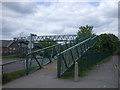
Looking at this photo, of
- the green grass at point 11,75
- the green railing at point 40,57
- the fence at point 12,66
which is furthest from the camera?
the green railing at point 40,57

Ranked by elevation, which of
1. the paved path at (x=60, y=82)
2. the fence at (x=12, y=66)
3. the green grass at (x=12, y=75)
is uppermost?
the fence at (x=12, y=66)

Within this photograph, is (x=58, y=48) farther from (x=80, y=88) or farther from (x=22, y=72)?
(x=80, y=88)

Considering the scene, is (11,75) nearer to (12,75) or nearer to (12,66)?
(12,75)

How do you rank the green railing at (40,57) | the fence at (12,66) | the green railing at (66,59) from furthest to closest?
the green railing at (40,57) → the green railing at (66,59) → the fence at (12,66)

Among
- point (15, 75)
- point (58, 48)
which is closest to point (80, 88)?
point (15, 75)

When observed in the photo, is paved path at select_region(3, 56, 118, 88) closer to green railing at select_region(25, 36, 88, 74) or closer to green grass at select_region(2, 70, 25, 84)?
green grass at select_region(2, 70, 25, 84)

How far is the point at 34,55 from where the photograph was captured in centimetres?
1127

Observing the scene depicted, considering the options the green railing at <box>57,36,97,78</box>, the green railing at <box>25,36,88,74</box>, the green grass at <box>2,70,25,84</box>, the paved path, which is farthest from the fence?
the green railing at <box>57,36,97,78</box>

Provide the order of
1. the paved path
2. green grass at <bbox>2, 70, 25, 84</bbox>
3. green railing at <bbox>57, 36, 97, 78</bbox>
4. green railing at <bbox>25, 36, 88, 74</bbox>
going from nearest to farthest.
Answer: the paved path, green grass at <bbox>2, 70, 25, 84</bbox>, green railing at <bbox>57, 36, 97, 78</bbox>, green railing at <bbox>25, 36, 88, 74</bbox>

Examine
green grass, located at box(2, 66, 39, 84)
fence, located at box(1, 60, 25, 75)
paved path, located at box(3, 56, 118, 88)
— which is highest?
fence, located at box(1, 60, 25, 75)

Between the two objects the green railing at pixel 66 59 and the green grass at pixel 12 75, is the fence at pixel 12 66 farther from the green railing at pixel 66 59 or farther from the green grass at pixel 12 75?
the green railing at pixel 66 59

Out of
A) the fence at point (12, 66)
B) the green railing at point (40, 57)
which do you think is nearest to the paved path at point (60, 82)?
the fence at point (12, 66)

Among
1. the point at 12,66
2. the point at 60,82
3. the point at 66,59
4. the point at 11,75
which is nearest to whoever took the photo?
the point at 60,82

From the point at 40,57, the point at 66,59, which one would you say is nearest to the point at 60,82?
the point at 66,59
